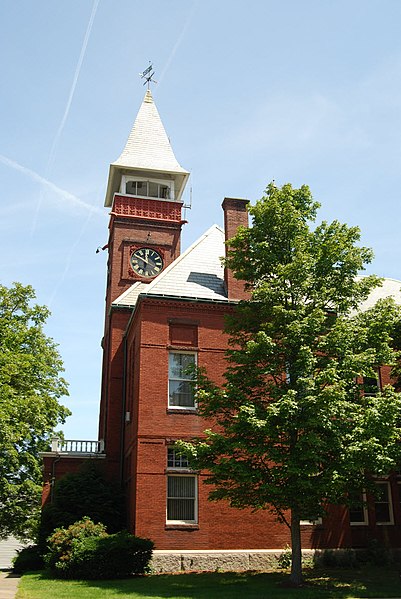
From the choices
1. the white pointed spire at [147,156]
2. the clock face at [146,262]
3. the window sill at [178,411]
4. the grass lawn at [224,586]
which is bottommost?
the grass lawn at [224,586]

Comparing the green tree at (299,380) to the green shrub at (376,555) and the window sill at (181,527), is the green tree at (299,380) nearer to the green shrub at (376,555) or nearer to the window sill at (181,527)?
the window sill at (181,527)

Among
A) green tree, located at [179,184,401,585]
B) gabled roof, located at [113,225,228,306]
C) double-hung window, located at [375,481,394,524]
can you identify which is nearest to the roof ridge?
gabled roof, located at [113,225,228,306]

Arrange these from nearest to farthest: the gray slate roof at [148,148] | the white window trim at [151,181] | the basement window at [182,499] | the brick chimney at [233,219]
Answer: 1. the basement window at [182,499]
2. the brick chimney at [233,219]
3. the white window trim at [151,181]
4. the gray slate roof at [148,148]

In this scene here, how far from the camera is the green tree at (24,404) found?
30.4m

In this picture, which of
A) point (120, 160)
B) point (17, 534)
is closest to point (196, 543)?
point (17, 534)

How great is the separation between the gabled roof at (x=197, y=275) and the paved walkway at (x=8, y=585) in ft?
37.5

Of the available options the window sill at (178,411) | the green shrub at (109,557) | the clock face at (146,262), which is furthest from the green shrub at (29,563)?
the clock face at (146,262)

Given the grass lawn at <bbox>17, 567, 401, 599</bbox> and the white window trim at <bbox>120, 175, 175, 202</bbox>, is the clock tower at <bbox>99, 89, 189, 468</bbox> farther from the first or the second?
the grass lawn at <bbox>17, 567, 401, 599</bbox>

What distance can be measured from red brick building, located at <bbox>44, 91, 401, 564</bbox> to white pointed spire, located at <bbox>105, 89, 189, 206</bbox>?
9829mm

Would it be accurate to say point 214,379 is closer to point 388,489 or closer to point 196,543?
point 196,543

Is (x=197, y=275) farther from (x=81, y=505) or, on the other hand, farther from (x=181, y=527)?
(x=81, y=505)

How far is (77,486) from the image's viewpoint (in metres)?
24.9

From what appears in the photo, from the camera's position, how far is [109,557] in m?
20.0

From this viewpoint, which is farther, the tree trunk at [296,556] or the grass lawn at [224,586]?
the tree trunk at [296,556]
